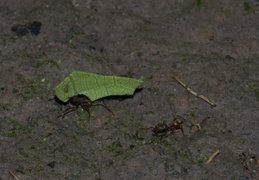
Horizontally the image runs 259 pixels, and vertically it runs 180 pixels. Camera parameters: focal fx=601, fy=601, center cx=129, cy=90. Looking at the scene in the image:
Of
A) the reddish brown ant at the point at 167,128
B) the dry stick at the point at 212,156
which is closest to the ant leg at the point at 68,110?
the reddish brown ant at the point at 167,128

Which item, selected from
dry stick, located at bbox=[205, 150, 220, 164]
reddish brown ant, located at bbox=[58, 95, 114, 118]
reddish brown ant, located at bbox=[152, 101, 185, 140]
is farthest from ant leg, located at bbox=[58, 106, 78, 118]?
dry stick, located at bbox=[205, 150, 220, 164]

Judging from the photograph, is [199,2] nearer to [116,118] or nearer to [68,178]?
[116,118]

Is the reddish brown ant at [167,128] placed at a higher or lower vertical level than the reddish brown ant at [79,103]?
higher

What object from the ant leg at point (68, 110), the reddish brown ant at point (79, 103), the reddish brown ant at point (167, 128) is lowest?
the ant leg at point (68, 110)

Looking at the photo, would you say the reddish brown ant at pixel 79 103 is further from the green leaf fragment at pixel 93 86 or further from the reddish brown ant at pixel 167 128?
the reddish brown ant at pixel 167 128

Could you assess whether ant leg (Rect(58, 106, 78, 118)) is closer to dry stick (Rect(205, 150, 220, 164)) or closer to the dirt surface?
the dirt surface

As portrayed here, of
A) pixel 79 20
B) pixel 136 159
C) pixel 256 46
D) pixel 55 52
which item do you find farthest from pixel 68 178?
pixel 256 46

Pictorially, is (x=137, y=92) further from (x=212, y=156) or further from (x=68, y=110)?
(x=212, y=156)
